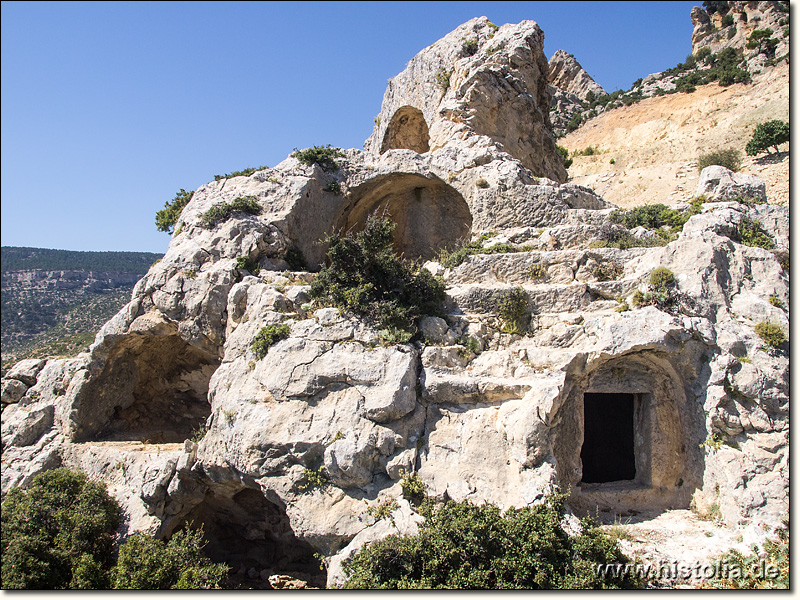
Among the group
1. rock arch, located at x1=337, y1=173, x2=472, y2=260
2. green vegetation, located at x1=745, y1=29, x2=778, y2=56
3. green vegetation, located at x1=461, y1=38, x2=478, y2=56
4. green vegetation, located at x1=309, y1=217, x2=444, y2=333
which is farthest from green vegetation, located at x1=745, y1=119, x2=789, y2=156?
green vegetation, located at x1=309, y1=217, x2=444, y2=333

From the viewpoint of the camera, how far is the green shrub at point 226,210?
57.2 ft

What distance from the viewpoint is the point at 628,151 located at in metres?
45.0

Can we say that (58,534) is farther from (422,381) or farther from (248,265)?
(422,381)

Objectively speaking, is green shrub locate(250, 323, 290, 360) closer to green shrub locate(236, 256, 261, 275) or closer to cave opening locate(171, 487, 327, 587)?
green shrub locate(236, 256, 261, 275)

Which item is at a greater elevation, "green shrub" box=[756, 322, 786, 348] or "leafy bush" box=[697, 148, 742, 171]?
"leafy bush" box=[697, 148, 742, 171]

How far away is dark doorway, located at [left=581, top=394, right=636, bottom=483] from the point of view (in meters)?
15.1

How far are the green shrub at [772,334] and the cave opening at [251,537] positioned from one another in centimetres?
1396

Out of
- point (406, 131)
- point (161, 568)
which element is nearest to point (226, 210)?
point (161, 568)

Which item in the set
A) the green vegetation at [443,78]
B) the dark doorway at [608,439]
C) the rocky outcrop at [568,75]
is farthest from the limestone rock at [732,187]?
the rocky outcrop at [568,75]

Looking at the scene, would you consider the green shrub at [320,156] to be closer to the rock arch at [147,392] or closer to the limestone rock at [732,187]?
the rock arch at [147,392]

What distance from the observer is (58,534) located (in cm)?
1235

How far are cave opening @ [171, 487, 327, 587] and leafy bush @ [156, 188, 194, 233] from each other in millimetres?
11343

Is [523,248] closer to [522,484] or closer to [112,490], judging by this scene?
[522,484]

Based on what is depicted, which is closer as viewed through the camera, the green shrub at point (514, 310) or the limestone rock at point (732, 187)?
the green shrub at point (514, 310)
